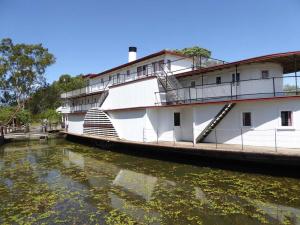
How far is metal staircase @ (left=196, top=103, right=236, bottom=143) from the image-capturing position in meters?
17.0

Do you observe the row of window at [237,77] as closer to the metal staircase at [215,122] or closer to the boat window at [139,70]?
the metal staircase at [215,122]

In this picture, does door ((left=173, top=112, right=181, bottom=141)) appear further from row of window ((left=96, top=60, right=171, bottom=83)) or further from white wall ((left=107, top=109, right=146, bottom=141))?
row of window ((left=96, top=60, right=171, bottom=83))

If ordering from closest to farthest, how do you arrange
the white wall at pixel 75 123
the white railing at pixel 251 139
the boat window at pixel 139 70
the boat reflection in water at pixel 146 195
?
the boat reflection in water at pixel 146 195
the white railing at pixel 251 139
the boat window at pixel 139 70
the white wall at pixel 75 123

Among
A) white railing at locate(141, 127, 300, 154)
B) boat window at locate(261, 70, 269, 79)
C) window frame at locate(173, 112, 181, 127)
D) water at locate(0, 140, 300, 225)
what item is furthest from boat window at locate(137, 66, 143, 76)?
boat window at locate(261, 70, 269, 79)

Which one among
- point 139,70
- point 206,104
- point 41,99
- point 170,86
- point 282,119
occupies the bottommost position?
point 282,119

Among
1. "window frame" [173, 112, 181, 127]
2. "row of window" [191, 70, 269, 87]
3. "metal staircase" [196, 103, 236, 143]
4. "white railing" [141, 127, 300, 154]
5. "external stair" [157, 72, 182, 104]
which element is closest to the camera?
"white railing" [141, 127, 300, 154]

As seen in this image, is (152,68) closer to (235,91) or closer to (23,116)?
(235,91)

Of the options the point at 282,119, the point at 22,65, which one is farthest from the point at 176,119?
the point at 22,65

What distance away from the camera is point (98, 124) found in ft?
89.5

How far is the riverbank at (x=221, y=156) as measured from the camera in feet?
41.9

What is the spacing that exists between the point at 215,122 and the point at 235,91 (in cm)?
234

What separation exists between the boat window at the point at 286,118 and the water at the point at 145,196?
357 cm

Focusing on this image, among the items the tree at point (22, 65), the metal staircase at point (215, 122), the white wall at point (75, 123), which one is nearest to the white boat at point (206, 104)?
the metal staircase at point (215, 122)

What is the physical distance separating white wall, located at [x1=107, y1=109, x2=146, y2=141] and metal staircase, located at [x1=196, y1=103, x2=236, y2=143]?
489 centimetres
